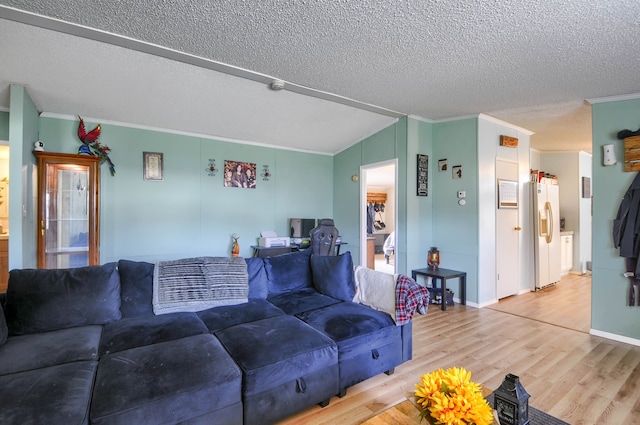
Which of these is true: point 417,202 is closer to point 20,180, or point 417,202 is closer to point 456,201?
point 456,201

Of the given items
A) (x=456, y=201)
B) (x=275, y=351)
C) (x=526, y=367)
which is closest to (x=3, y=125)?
(x=275, y=351)

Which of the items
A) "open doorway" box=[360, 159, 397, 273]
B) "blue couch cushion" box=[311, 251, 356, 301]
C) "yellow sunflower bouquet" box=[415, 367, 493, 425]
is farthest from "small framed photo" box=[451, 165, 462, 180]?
"yellow sunflower bouquet" box=[415, 367, 493, 425]

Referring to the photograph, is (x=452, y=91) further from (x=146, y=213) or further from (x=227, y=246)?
(x=146, y=213)

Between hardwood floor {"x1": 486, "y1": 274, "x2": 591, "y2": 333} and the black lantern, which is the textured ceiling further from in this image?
hardwood floor {"x1": 486, "y1": 274, "x2": 591, "y2": 333}

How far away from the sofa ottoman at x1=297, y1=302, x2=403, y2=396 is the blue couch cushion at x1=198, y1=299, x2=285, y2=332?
0.27 m

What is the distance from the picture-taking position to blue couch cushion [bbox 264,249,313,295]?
112 inches

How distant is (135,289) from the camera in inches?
89.6

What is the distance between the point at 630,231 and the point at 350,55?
315 cm

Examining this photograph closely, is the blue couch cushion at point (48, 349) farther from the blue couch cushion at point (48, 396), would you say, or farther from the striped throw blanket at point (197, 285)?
the striped throw blanket at point (197, 285)

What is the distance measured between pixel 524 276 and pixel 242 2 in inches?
207

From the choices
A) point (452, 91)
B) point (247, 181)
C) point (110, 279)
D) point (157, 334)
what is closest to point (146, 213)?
point (247, 181)

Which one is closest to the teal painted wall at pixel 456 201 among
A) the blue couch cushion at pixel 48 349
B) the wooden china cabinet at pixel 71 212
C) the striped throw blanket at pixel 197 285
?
the striped throw blanket at pixel 197 285

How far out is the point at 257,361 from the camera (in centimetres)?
167

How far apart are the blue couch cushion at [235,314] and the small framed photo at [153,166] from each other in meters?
2.77
